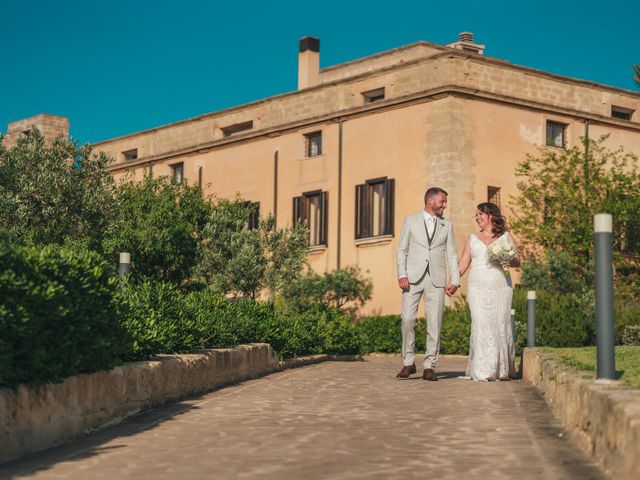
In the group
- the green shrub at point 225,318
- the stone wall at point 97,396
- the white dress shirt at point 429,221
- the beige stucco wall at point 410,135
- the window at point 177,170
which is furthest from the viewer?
the window at point 177,170

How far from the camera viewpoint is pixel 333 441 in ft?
23.4

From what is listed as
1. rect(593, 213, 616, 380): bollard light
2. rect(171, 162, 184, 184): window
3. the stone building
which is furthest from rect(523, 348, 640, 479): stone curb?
rect(171, 162, 184, 184): window

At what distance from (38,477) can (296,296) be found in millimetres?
17879

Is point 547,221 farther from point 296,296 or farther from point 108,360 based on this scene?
point 108,360

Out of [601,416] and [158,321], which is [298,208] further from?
[601,416]

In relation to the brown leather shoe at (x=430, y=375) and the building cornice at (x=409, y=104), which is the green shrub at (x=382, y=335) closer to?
the building cornice at (x=409, y=104)

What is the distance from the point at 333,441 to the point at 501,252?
5427 mm

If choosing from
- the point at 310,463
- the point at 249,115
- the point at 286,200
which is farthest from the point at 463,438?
the point at 249,115

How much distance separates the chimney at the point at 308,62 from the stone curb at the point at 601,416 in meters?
29.3

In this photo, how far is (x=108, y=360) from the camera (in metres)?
8.28

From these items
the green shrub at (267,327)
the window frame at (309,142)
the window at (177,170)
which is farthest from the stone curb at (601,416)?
the window at (177,170)

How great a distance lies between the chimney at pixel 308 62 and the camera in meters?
37.3

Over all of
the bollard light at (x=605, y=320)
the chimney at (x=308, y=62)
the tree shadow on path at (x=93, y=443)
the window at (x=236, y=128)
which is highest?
the chimney at (x=308, y=62)

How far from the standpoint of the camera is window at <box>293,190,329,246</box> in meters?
31.4
